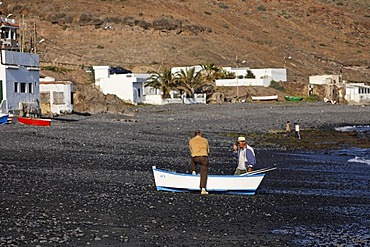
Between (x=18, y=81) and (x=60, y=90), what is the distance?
6.53 metres

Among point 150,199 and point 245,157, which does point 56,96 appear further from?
→ point 150,199

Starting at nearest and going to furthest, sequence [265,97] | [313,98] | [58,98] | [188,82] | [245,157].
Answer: [245,157] → [58,98] → [188,82] → [265,97] → [313,98]

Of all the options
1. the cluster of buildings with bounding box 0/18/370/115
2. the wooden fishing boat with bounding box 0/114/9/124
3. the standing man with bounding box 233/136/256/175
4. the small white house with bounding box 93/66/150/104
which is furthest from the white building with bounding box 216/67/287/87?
the standing man with bounding box 233/136/256/175

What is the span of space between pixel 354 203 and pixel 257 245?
224 inches

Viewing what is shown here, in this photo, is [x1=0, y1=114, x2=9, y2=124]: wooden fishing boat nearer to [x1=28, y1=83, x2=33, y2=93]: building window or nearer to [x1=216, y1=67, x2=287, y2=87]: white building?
[x1=28, y1=83, x2=33, y2=93]: building window

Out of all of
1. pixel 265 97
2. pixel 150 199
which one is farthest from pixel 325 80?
pixel 150 199

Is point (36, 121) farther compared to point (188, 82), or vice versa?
point (188, 82)

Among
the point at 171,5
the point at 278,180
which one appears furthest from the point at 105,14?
the point at 278,180

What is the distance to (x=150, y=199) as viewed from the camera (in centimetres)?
1655

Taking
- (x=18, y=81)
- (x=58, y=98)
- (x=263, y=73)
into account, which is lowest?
(x=58, y=98)

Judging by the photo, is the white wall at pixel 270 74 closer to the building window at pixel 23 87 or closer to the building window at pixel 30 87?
the building window at pixel 30 87

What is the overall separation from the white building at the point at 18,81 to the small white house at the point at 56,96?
3.08 meters

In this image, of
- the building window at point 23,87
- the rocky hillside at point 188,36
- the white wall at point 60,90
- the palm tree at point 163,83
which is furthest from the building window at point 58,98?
the rocky hillside at point 188,36

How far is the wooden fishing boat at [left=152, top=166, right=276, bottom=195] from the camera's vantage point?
56.4 feet
